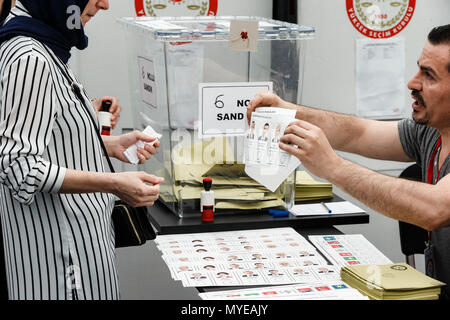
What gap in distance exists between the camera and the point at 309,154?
1885 mm

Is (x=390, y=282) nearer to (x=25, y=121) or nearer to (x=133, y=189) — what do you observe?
(x=133, y=189)

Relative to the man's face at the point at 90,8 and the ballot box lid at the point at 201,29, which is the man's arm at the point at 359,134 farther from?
the man's face at the point at 90,8

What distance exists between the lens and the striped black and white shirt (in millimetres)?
1589

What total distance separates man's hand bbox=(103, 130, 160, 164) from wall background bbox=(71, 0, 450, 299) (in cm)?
83

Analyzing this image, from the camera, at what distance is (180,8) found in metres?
3.00

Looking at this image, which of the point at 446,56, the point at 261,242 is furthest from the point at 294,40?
the point at 261,242

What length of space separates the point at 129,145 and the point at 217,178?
41cm

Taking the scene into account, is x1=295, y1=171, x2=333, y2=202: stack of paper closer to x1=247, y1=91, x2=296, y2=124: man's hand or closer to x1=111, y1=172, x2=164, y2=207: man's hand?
x1=247, y1=91, x2=296, y2=124: man's hand

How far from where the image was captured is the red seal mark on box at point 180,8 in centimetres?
296

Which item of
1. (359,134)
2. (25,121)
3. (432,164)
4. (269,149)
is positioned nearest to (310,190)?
(359,134)

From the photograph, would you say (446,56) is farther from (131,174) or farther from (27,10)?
(27,10)

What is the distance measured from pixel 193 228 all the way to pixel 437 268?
2.45 feet

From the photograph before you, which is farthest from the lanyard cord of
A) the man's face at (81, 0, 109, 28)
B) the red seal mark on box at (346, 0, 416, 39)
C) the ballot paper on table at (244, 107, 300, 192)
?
the red seal mark on box at (346, 0, 416, 39)

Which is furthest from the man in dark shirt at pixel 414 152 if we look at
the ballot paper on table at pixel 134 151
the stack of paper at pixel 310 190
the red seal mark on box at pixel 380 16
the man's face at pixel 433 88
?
the red seal mark on box at pixel 380 16
